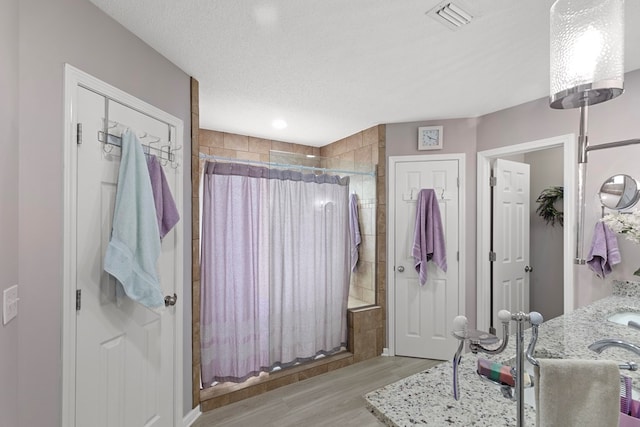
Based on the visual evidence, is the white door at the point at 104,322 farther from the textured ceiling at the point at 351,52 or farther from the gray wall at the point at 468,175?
the gray wall at the point at 468,175

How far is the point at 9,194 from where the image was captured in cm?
105

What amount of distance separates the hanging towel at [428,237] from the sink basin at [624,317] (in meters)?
1.38

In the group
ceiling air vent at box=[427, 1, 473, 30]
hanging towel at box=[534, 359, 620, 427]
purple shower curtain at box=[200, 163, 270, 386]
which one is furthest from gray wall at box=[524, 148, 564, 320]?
hanging towel at box=[534, 359, 620, 427]

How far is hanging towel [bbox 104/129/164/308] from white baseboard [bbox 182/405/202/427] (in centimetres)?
109

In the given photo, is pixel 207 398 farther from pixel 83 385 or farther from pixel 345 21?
pixel 345 21

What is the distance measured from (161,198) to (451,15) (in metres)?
1.79

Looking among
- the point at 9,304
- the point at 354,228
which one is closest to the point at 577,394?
the point at 9,304

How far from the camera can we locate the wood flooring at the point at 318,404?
213cm

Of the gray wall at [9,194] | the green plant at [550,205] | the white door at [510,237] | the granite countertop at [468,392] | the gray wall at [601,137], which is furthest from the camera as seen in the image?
the green plant at [550,205]

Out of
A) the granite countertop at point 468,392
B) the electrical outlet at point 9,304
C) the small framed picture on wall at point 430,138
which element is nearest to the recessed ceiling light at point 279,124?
the small framed picture on wall at point 430,138

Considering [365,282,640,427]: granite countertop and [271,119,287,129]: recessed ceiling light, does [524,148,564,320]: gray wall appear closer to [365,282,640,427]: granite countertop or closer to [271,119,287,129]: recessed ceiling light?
[365,282,640,427]: granite countertop

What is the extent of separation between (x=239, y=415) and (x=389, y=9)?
272cm

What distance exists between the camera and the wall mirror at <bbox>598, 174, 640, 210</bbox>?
197cm

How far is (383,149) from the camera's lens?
10.6 ft
